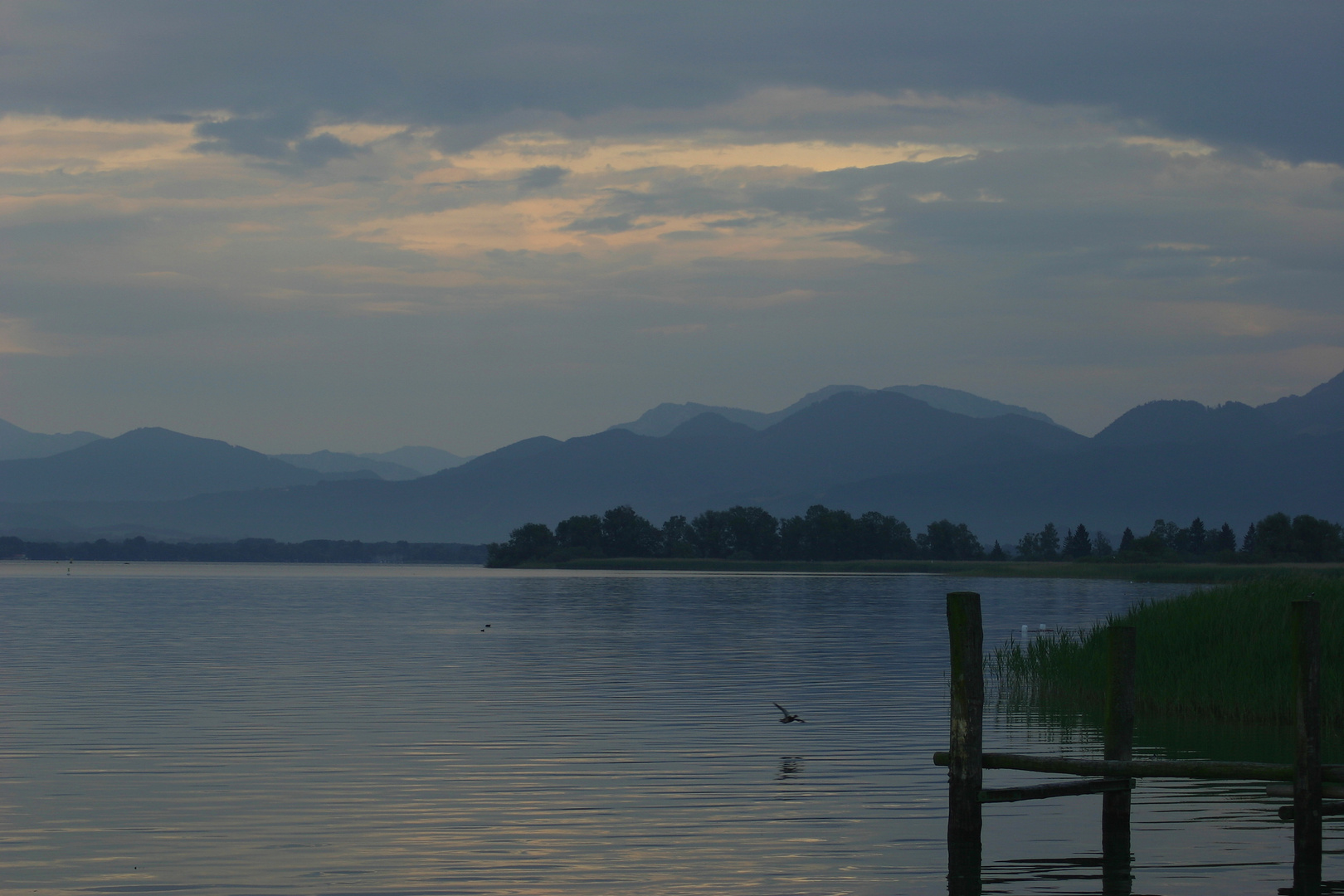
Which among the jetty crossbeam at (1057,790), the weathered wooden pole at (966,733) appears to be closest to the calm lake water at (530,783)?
the weathered wooden pole at (966,733)

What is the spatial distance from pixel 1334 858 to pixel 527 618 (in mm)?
66094

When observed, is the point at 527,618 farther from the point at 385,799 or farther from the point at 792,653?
the point at 385,799

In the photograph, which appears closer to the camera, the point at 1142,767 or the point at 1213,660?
the point at 1142,767

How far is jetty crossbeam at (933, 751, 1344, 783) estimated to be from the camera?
64.3 feet

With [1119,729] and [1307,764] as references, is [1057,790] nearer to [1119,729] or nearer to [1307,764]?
[1119,729]

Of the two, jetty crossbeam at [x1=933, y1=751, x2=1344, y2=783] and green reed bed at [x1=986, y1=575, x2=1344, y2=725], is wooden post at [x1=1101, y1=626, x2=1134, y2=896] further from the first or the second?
green reed bed at [x1=986, y1=575, x2=1344, y2=725]

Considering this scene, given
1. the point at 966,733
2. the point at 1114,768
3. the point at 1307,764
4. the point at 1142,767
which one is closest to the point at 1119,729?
the point at 1114,768

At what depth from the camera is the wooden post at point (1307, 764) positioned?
1923cm

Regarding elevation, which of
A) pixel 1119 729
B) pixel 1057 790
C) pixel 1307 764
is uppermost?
pixel 1119 729

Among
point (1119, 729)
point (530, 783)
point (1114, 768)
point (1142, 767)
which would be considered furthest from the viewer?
point (530, 783)

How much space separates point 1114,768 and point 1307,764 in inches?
103

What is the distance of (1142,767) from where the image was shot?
20.5 m

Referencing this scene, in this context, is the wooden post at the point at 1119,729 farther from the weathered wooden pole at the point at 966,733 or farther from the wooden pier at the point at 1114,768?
the weathered wooden pole at the point at 966,733

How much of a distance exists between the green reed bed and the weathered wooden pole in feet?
43.8
